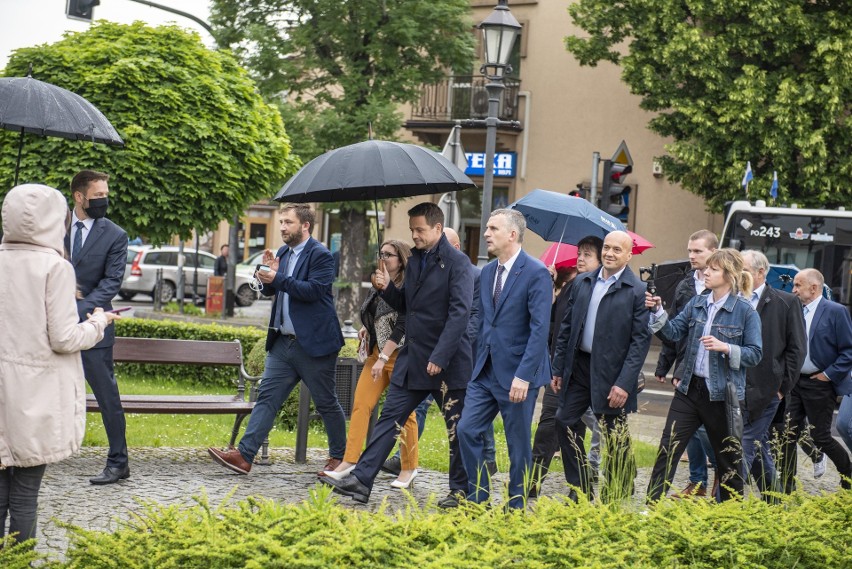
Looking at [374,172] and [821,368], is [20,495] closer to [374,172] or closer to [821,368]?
[374,172]


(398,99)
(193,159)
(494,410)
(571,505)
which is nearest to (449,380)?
(494,410)

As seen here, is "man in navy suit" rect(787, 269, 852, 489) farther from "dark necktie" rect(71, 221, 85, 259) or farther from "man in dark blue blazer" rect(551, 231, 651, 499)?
"dark necktie" rect(71, 221, 85, 259)

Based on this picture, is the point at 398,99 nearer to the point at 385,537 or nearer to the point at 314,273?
the point at 314,273

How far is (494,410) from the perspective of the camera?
23.2ft

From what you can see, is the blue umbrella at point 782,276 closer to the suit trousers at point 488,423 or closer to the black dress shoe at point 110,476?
the suit trousers at point 488,423

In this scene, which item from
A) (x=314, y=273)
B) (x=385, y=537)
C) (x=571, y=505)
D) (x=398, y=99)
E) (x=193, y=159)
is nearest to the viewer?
(x=385, y=537)

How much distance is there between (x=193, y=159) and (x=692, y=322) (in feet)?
27.3

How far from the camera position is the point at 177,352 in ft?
31.2

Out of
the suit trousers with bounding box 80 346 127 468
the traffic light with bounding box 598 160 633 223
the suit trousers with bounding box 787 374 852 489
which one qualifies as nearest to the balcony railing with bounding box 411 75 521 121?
the traffic light with bounding box 598 160 633 223

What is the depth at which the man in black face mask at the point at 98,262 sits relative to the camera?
7.48m

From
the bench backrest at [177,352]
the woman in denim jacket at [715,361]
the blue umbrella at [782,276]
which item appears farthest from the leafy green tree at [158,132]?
the blue umbrella at [782,276]

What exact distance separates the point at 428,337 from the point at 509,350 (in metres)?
0.75

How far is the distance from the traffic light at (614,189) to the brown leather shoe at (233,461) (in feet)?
27.3

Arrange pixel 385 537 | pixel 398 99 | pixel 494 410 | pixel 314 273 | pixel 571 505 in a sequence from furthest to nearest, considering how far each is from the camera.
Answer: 1. pixel 398 99
2. pixel 314 273
3. pixel 494 410
4. pixel 571 505
5. pixel 385 537
